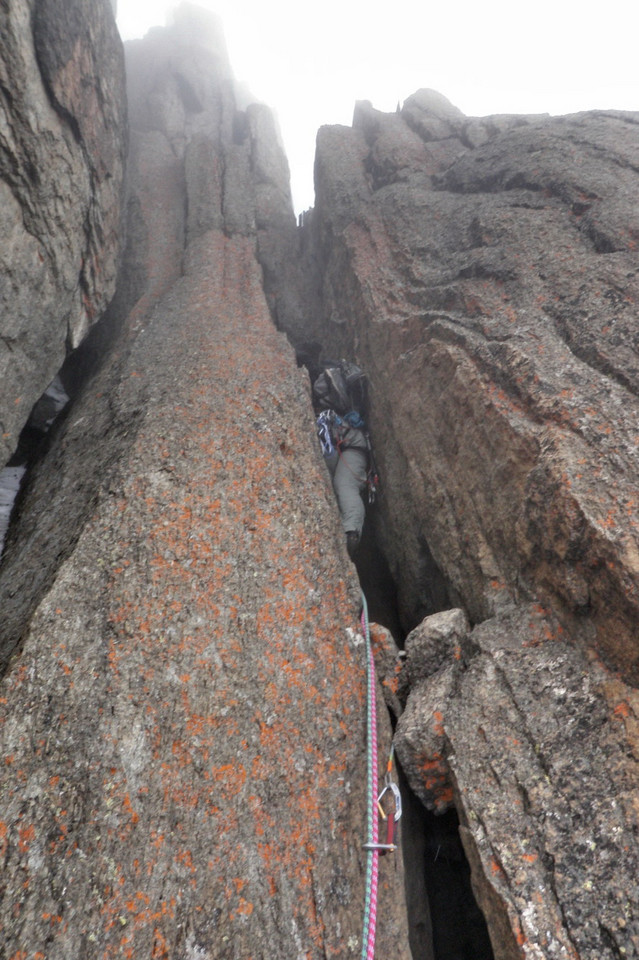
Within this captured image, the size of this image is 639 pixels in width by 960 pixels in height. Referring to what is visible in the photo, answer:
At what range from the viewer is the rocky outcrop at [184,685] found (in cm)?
391

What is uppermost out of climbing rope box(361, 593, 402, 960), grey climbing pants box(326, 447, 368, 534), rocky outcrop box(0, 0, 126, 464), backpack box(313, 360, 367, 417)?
rocky outcrop box(0, 0, 126, 464)

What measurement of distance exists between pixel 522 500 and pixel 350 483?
3746 mm

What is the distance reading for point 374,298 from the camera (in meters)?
11.3

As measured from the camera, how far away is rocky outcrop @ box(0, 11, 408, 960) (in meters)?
3.91

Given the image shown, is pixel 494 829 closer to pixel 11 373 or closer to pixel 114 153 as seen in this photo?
pixel 11 373

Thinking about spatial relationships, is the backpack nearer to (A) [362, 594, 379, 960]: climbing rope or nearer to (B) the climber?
(B) the climber

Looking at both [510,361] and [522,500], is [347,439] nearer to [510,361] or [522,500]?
[510,361]

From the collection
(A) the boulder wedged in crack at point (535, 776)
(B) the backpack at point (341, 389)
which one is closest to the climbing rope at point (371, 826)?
(A) the boulder wedged in crack at point (535, 776)

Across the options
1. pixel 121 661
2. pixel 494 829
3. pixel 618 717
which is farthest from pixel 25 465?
pixel 618 717

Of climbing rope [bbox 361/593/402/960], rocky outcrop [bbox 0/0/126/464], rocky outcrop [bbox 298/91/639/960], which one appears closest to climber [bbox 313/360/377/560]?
rocky outcrop [bbox 298/91/639/960]

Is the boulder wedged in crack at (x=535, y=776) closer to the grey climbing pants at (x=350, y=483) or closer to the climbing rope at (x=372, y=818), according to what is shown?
the climbing rope at (x=372, y=818)

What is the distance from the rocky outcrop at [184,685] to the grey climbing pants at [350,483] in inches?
Answer: 43.8

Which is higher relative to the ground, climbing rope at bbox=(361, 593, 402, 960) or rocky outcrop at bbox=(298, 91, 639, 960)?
rocky outcrop at bbox=(298, 91, 639, 960)

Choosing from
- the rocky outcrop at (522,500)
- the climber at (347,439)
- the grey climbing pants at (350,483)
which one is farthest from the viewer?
the climber at (347,439)
